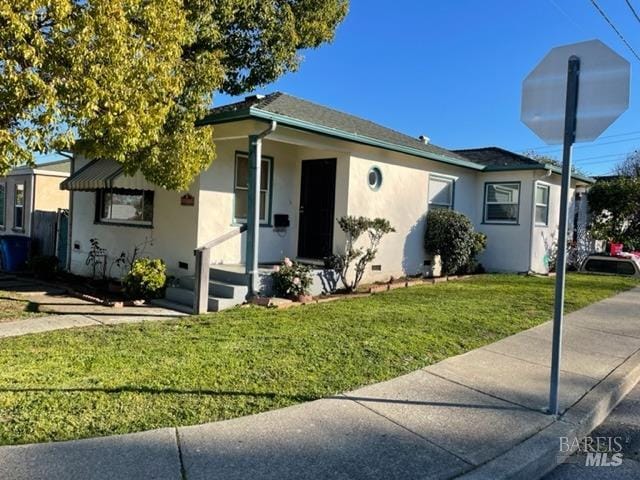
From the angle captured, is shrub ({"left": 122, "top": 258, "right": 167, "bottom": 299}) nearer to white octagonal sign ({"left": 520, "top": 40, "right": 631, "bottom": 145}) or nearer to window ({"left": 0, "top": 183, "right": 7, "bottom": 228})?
white octagonal sign ({"left": 520, "top": 40, "right": 631, "bottom": 145})

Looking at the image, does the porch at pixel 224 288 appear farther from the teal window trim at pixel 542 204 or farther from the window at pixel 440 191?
the teal window trim at pixel 542 204

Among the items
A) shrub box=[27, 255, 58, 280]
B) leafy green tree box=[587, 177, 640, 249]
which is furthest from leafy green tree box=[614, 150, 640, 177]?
shrub box=[27, 255, 58, 280]

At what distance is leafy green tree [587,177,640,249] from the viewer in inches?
773

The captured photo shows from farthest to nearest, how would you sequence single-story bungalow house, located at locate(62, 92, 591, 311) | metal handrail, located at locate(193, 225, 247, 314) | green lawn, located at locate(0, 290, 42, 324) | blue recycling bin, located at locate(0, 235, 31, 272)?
1. blue recycling bin, located at locate(0, 235, 31, 272)
2. single-story bungalow house, located at locate(62, 92, 591, 311)
3. metal handrail, located at locate(193, 225, 247, 314)
4. green lawn, located at locate(0, 290, 42, 324)

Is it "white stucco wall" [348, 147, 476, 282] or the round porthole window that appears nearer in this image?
"white stucco wall" [348, 147, 476, 282]

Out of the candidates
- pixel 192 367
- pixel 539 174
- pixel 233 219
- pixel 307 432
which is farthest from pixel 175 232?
pixel 539 174

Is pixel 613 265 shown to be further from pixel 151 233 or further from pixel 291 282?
pixel 151 233

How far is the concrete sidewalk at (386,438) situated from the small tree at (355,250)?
497cm

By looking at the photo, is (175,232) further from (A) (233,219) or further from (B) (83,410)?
(B) (83,410)

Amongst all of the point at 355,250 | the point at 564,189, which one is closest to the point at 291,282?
the point at 355,250

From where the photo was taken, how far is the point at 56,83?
532cm

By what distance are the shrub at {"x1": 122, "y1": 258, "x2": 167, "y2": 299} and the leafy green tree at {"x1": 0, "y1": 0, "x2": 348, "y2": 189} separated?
2.10 meters

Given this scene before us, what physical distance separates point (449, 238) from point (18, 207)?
1440 cm

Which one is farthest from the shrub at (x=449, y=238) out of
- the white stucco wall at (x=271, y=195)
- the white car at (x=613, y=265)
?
the white car at (x=613, y=265)
